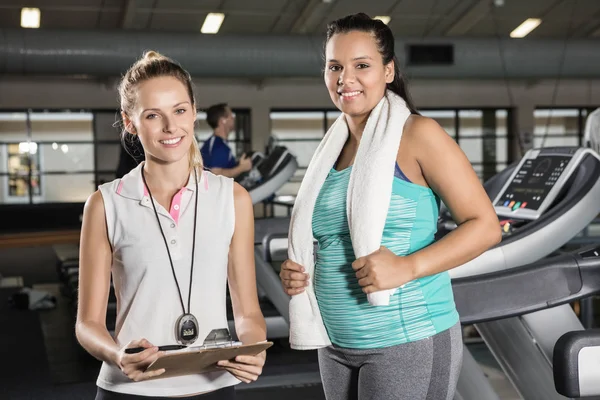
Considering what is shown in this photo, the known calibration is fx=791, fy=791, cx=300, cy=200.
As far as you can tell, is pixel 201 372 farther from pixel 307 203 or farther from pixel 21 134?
pixel 21 134

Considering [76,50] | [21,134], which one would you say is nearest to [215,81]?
[21,134]

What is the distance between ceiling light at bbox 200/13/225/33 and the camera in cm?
A: 1041

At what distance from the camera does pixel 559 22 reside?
11672mm

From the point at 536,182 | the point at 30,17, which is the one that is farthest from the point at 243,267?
the point at 30,17

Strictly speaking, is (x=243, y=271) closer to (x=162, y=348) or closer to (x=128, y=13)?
(x=162, y=348)

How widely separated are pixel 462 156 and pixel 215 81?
1185 centimetres

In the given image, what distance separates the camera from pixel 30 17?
10.0 m

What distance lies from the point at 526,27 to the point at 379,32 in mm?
10991

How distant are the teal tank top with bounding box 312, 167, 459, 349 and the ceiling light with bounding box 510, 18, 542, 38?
10822 mm

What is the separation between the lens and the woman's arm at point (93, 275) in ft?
3.76

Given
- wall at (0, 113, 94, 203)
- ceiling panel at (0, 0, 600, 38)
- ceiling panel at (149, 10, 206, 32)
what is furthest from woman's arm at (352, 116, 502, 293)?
wall at (0, 113, 94, 203)

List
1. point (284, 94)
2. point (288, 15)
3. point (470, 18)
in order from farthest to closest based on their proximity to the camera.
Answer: point (284, 94)
point (470, 18)
point (288, 15)

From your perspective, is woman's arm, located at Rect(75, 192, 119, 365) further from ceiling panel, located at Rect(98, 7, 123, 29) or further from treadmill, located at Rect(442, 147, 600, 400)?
ceiling panel, located at Rect(98, 7, 123, 29)

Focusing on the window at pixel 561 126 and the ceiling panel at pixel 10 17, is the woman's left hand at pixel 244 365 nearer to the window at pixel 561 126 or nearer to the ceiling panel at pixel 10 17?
the ceiling panel at pixel 10 17
